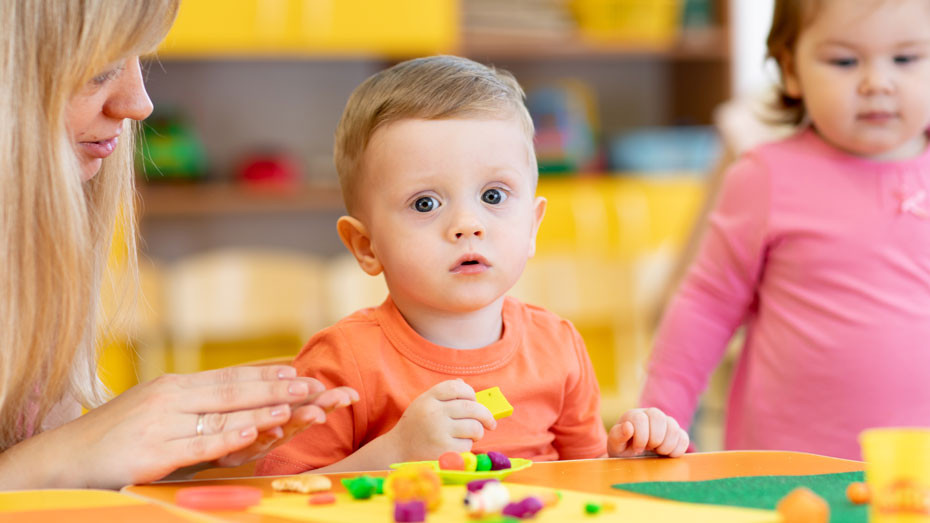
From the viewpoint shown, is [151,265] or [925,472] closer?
[925,472]

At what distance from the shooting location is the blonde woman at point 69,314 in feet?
3.15

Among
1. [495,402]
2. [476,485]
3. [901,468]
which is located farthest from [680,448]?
[901,468]

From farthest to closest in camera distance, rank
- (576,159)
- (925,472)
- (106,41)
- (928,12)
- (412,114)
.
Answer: (576,159), (928,12), (412,114), (106,41), (925,472)

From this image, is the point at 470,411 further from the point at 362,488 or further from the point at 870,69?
the point at 870,69

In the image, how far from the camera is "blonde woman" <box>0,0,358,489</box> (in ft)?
3.15

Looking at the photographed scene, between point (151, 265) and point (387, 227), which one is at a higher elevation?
point (387, 227)

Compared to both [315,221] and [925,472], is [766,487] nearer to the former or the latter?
[925,472]

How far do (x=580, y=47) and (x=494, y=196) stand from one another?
9.61 ft

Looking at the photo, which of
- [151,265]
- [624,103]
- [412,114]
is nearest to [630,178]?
[624,103]

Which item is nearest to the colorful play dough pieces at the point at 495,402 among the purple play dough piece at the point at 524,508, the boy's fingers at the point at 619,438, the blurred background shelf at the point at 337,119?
the boy's fingers at the point at 619,438

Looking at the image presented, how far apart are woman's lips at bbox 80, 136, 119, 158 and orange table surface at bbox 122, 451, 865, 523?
1.15ft

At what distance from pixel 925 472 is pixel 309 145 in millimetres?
3452

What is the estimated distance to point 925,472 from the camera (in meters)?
0.71

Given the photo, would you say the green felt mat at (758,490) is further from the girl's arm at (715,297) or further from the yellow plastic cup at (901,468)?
the girl's arm at (715,297)
